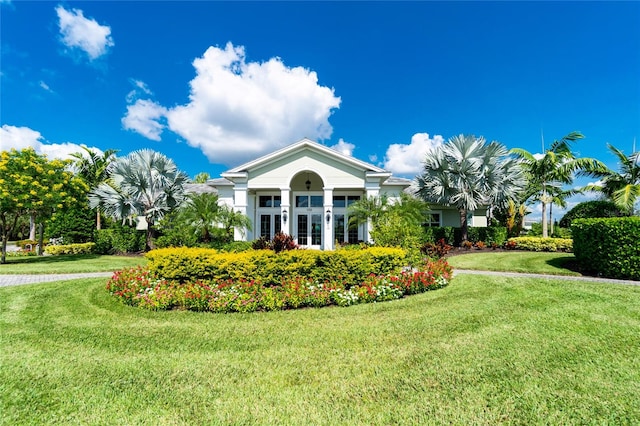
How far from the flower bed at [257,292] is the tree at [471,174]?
11587 millimetres

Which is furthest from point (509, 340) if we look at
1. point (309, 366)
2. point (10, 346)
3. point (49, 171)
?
point (49, 171)

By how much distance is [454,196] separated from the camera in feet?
59.8

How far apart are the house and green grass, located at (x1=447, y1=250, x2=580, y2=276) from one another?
5.85 meters

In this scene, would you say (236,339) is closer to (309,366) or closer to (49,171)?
(309,366)

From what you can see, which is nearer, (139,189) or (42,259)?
(42,259)

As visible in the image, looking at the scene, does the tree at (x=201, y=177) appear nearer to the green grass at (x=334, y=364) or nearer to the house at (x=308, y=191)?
the house at (x=308, y=191)

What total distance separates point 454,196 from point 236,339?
662 inches

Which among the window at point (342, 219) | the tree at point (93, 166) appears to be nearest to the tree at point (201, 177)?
the tree at point (93, 166)

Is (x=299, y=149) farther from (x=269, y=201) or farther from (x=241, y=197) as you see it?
(x=241, y=197)

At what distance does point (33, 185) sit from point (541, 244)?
27734 mm

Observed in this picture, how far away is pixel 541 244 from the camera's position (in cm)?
1748

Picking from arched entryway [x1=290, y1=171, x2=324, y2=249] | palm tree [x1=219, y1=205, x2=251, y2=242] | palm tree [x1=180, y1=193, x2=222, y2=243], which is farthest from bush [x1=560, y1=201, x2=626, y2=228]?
palm tree [x1=180, y1=193, x2=222, y2=243]

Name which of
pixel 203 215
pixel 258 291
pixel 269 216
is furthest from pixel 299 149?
pixel 258 291

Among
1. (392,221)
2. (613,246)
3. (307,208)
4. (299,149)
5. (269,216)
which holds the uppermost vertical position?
(299,149)
